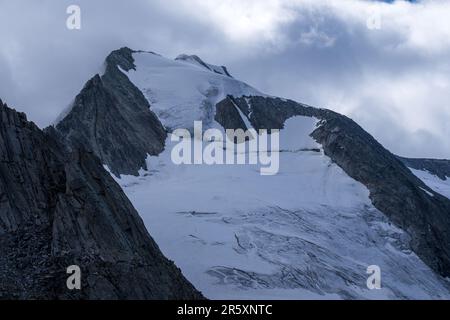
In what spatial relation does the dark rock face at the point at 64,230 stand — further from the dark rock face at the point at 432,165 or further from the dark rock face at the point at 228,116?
the dark rock face at the point at 432,165

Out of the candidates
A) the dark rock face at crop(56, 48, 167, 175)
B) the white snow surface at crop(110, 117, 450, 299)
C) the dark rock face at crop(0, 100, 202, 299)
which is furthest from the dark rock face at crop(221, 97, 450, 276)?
the dark rock face at crop(0, 100, 202, 299)

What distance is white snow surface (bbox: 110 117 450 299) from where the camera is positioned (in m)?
54.0

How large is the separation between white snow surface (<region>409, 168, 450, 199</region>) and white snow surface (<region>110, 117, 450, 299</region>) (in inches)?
958

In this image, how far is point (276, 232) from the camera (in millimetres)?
60531

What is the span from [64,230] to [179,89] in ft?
198

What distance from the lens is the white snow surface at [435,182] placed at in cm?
10008

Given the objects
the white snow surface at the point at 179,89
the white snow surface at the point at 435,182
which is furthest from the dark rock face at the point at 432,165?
the white snow surface at the point at 179,89

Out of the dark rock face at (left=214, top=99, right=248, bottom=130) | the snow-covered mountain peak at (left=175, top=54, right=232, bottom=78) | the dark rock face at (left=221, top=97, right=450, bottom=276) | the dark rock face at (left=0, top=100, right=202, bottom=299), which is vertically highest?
the snow-covered mountain peak at (left=175, top=54, right=232, bottom=78)

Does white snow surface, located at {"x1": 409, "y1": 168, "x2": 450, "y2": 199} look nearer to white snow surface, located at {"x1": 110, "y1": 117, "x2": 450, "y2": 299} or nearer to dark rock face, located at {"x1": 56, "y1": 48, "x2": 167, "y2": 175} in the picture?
white snow surface, located at {"x1": 110, "y1": 117, "x2": 450, "y2": 299}

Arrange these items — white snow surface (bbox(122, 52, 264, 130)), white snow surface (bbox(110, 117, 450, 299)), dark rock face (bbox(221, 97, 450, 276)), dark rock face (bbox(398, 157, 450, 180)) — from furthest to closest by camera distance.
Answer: dark rock face (bbox(398, 157, 450, 180)), white snow surface (bbox(122, 52, 264, 130)), dark rock face (bbox(221, 97, 450, 276)), white snow surface (bbox(110, 117, 450, 299))

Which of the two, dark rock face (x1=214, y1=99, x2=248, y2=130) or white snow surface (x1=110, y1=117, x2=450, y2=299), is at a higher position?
dark rock face (x1=214, y1=99, x2=248, y2=130)

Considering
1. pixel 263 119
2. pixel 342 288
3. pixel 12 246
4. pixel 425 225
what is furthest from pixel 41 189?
pixel 263 119

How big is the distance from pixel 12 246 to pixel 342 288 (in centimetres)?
2635
